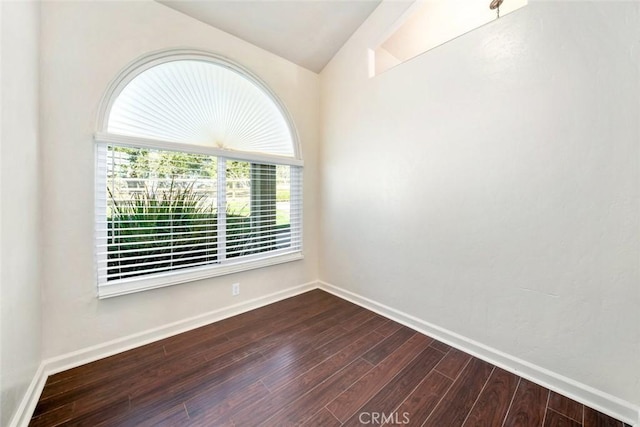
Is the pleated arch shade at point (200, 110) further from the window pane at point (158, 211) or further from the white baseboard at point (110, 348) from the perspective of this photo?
the white baseboard at point (110, 348)

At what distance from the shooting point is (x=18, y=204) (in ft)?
4.31

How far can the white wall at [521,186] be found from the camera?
140 cm

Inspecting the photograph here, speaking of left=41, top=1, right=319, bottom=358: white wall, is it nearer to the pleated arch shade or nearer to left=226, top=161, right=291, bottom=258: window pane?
the pleated arch shade

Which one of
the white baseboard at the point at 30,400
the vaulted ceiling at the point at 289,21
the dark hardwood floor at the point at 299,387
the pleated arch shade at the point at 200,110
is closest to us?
the white baseboard at the point at 30,400

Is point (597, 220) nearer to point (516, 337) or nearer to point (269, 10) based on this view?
point (516, 337)

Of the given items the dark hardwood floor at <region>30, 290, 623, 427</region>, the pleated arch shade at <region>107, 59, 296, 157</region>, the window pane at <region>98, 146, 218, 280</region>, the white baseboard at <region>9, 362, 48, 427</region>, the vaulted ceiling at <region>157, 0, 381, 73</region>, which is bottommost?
the dark hardwood floor at <region>30, 290, 623, 427</region>

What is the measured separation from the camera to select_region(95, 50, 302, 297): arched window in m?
1.96

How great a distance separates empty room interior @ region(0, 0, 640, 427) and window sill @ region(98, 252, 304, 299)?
0.02 meters

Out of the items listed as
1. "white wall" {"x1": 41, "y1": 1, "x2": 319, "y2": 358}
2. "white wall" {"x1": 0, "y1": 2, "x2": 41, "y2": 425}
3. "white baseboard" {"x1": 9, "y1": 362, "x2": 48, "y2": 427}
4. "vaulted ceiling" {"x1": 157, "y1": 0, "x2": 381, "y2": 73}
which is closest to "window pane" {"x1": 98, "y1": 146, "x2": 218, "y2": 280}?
"white wall" {"x1": 41, "y1": 1, "x2": 319, "y2": 358}

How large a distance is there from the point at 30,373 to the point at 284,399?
5.05ft

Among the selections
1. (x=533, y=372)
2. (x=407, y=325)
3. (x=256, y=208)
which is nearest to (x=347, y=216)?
(x=256, y=208)

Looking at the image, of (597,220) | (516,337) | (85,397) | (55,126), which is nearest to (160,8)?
(55,126)

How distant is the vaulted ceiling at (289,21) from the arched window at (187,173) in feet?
1.13

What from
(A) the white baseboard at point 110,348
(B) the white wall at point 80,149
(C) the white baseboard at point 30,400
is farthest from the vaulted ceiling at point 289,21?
(C) the white baseboard at point 30,400
